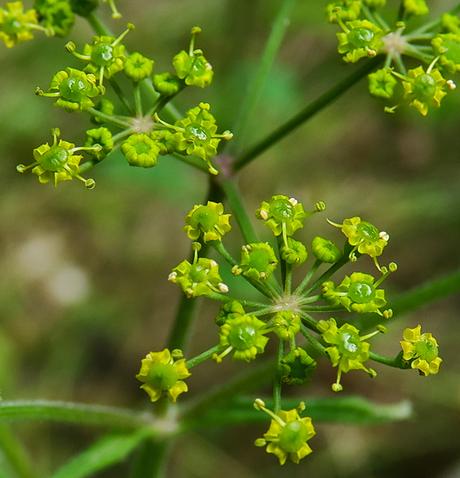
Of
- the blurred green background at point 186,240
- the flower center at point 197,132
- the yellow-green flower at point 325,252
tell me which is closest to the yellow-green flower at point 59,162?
the flower center at point 197,132

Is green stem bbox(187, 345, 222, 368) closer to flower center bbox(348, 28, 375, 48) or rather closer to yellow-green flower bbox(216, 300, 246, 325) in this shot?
yellow-green flower bbox(216, 300, 246, 325)

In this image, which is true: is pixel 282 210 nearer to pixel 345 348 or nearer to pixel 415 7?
pixel 345 348

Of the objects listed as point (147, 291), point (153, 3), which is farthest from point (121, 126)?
point (153, 3)

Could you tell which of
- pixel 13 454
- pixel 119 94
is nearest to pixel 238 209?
pixel 119 94

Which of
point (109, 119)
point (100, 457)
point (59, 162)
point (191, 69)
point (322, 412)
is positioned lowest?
point (100, 457)

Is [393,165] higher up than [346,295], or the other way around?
[393,165]

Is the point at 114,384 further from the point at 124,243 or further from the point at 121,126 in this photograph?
the point at 121,126
